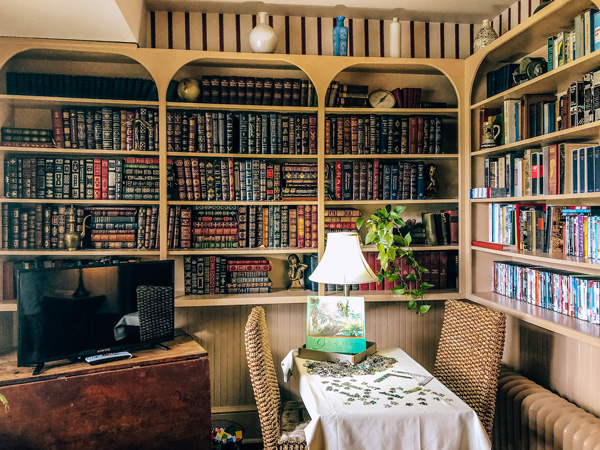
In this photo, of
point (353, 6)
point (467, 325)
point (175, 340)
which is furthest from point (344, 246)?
point (353, 6)

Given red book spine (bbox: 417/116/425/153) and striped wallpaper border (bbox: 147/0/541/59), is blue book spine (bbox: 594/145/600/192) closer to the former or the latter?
red book spine (bbox: 417/116/425/153)

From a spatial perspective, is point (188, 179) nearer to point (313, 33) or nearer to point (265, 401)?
point (313, 33)

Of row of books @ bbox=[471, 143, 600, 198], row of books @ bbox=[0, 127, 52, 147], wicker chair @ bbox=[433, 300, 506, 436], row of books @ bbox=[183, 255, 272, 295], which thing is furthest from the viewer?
row of books @ bbox=[183, 255, 272, 295]

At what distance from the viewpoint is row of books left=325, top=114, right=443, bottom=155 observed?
3021mm

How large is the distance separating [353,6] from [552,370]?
2.48 meters

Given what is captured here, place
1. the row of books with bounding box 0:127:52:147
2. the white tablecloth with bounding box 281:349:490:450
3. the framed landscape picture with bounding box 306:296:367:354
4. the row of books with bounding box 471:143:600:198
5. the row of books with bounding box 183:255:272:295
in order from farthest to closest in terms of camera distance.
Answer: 1. the row of books with bounding box 183:255:272:295
2. the row of books with bounding box 0:127:52:147
3. the framed landscape picture with bounding box 306:296:367:354
4. the row of books with bounding box 471:143:600:198
5. the white tablecloth with bounding box 281:349:490:450

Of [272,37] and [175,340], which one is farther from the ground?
[272,37]

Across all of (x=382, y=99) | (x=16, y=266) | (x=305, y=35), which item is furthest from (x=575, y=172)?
(x=16, y=266)

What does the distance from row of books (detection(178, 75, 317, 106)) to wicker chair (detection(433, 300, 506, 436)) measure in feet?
5.26

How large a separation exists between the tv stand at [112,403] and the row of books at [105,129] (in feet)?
4.03

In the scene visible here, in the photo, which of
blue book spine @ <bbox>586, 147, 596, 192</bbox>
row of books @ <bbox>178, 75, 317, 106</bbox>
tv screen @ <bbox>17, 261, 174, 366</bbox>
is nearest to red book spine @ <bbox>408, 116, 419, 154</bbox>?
row of books @ <bbox>178, 75, 317, 106</bbox>

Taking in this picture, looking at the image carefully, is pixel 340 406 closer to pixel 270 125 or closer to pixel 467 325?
pixel 467 325

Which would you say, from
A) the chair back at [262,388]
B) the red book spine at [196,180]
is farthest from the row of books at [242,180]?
the chair back at [262,388]

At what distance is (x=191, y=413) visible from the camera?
8.18ft
